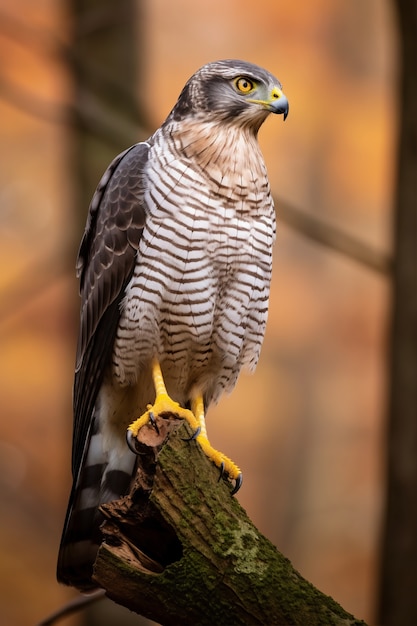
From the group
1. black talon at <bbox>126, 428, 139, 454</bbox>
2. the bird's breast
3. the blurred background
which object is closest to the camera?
black talon at <bbox>126, 428, 139, 454</bbox>

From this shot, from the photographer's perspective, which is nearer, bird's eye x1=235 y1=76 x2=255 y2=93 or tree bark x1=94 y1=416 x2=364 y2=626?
tree bark x1=94 y1=416 x2=364 y2=626

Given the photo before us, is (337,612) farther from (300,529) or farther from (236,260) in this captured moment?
(300,529)

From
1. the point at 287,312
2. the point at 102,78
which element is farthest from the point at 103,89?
the point at 287,312

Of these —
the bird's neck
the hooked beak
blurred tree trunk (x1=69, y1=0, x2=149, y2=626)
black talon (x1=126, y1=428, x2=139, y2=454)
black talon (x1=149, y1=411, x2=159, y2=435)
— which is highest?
blurred tree trunk (x1=69, y1=0, x2=149, y2=626)

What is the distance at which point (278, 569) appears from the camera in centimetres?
279

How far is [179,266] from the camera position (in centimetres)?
340

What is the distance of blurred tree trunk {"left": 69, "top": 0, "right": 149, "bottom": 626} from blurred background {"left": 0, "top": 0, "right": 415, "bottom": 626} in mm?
5609

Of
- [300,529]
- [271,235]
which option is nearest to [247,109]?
[271,235]

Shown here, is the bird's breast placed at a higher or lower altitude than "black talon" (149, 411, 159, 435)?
higher

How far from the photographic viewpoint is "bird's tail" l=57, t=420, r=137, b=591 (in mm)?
3631

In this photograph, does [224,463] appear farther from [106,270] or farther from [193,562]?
[106,270]

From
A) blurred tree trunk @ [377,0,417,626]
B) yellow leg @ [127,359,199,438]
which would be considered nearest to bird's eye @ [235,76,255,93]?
yellow leg @ [127,359,199,438]

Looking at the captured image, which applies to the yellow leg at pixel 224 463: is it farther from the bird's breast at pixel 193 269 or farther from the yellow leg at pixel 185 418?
the bird's breast at pixel 193 269

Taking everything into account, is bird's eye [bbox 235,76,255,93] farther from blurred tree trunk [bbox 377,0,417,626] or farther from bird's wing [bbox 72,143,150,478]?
blurred tree trunk [bbox 377,0,417,626]
